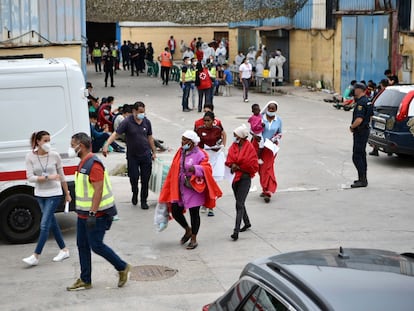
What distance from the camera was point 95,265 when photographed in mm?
9922

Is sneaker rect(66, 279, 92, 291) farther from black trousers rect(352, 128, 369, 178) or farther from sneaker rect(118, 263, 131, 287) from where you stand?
black trousers rect(352, 128, 369, 178)

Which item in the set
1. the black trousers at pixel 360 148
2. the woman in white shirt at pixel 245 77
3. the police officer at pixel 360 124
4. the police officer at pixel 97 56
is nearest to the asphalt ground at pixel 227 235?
the black trousers at pixel 360 148

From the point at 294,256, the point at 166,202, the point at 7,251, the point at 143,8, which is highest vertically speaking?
the point at 143,8

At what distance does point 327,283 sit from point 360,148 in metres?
10.6

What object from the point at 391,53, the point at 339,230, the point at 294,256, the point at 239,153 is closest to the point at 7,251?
the point at 239,153

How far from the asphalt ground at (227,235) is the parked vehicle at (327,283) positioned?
3.65 m

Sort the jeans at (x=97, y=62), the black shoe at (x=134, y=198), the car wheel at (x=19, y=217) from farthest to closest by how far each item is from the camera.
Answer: the jeans at (x=97, y=62) → the black shoe at (x=134, y=198) → the car wheel at (x=19, y=217)

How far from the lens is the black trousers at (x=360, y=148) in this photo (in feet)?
47.2

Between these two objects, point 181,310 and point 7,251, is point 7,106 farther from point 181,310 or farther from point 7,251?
point 181,310

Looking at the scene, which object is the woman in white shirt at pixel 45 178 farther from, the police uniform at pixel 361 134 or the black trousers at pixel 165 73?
the black trousers at pixel 165 73

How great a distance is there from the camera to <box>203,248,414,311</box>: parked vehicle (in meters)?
3.97

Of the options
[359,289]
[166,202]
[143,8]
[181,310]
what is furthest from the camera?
[143,8]

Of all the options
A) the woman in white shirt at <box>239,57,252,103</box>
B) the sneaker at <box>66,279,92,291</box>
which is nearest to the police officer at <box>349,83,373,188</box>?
the sneaker at <box>66,279,92,291</box>

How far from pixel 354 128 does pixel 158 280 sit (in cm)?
622
